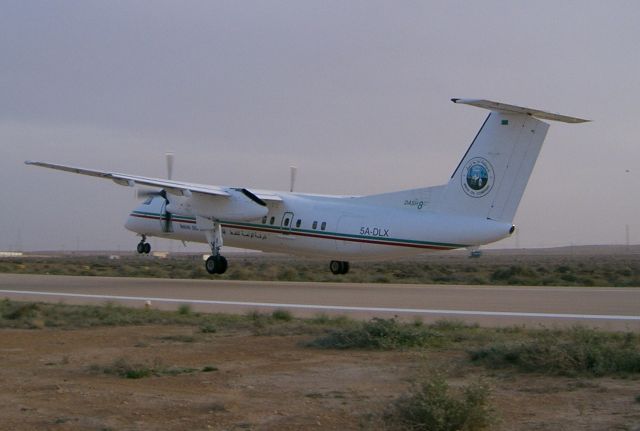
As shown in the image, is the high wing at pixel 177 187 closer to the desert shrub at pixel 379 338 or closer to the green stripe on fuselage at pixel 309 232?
the green stripe on fuselage at pixel 309 232

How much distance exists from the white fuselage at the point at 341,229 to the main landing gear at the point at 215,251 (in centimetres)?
46

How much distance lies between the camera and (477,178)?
26.1m

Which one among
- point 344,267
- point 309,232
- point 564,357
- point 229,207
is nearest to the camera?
point 564,357

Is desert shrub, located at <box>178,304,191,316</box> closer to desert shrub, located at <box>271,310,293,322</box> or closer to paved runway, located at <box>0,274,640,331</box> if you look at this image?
paved runway, located at <box>0,274,640,331</box>

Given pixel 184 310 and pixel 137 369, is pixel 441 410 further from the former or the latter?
pixel 184 310

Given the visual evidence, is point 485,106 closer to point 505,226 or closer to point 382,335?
point 505,226

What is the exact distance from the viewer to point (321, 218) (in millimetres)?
30031

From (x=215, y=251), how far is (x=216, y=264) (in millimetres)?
536

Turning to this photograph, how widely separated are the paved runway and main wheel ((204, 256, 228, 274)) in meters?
3.94

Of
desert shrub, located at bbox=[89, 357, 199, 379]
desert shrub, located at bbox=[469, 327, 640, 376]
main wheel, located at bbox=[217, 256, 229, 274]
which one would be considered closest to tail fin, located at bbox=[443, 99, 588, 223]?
main wheel, located at bbox=[217, 256, 229, 274]

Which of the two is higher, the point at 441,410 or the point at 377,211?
the point at 377,211

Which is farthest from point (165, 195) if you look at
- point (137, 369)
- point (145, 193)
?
point (137, 369)

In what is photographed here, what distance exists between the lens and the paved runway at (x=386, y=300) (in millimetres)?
16750

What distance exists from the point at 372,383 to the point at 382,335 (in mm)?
3140
